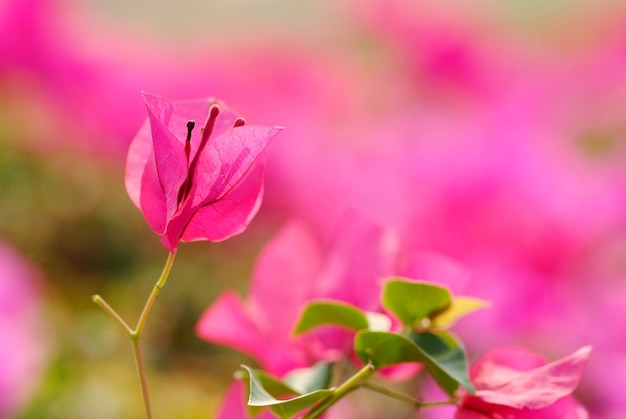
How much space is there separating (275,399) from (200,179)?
0.08 meters

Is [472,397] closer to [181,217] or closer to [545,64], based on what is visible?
[181,217]

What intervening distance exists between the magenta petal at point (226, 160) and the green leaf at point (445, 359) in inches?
3.6

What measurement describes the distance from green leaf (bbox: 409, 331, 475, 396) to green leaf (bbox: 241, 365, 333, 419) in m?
0.04


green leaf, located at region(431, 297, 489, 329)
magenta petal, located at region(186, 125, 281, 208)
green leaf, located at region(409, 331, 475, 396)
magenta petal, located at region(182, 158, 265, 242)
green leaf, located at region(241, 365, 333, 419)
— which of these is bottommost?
green leaf, located at region(241, 365, 333, 419)

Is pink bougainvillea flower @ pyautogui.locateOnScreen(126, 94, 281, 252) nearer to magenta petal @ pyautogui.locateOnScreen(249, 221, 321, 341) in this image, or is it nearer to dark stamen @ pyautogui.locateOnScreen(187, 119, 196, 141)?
dark stamen @ pyautogui.locateOnScreen(187, 119, 196, 141)

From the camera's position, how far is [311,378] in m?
0.42

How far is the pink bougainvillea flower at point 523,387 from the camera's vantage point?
1.18 feet

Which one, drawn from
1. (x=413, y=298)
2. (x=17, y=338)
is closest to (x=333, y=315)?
(x=413, y=298)

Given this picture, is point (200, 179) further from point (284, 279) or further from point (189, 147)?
point (284, 279)

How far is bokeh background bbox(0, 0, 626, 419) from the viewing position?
90 cm

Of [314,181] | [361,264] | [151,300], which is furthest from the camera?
[314,181]

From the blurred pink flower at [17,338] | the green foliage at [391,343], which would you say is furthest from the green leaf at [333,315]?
the blurred pink flower at [17,338]

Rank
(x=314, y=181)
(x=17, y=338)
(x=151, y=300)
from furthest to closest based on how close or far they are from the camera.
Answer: (x=314, y=181) < (x=17, y=338) < (x=151, y=300)

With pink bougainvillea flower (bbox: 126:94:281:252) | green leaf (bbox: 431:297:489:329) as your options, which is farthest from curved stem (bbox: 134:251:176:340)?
green leaf (bbox: 431:297:489:329)
